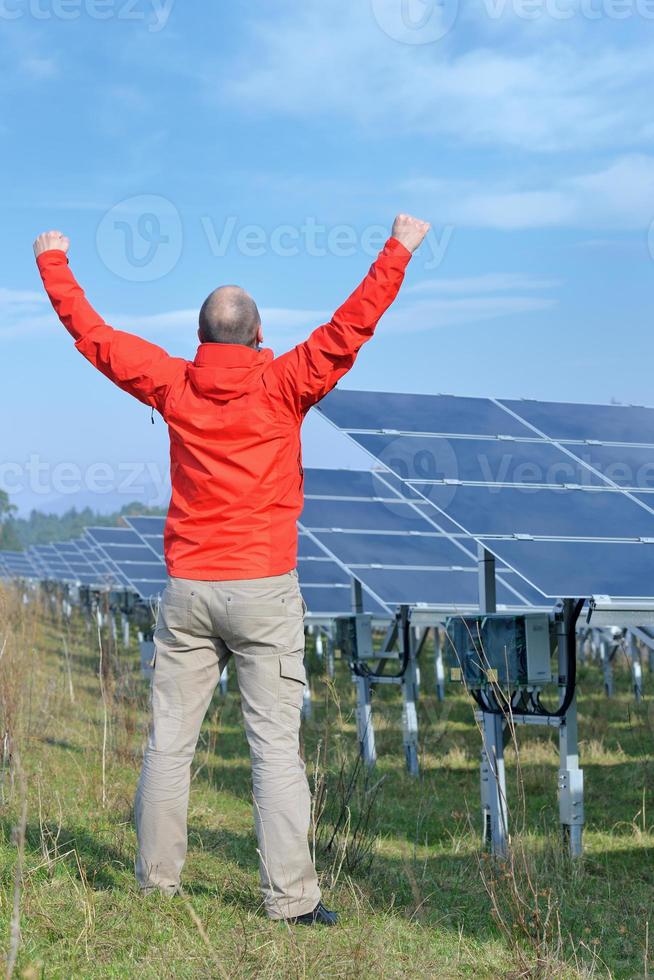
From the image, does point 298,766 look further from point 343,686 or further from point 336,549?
point 343,686

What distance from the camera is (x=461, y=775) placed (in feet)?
27.4

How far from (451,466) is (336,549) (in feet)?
8.36

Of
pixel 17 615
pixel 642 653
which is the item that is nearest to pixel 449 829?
pixel 17 615

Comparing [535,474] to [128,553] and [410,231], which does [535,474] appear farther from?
[128,553]

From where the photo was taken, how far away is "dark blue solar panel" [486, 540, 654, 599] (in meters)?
5.56

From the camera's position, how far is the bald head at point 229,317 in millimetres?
4074

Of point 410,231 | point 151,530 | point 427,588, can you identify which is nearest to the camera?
point 410,231

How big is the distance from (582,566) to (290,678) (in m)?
2.32

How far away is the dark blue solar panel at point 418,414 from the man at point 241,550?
3.22m

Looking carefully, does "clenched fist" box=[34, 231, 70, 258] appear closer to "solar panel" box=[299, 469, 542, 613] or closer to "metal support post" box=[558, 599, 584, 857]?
"metal support post" box=[558, 599, 584, 857]

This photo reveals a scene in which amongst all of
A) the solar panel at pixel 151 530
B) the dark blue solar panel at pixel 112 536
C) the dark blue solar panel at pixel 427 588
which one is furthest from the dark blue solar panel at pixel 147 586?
the dark blue solar panel at pixel 427 588

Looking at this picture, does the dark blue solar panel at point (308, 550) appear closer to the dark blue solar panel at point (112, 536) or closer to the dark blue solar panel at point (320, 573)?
the dark blue solar panel at point (320, 573)

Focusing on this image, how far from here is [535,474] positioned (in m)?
6.93

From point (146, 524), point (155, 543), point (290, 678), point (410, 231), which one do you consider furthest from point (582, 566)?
point (146, 524)
